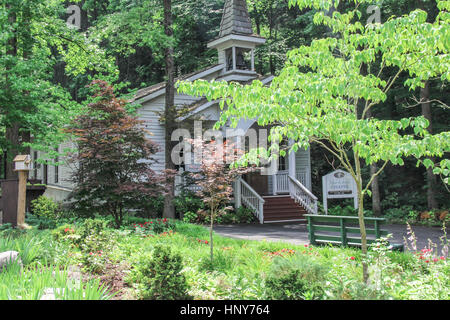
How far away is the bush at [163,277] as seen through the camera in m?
5.27

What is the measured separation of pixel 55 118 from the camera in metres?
15.2

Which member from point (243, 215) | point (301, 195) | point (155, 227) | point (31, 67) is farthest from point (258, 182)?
point (31, 67)

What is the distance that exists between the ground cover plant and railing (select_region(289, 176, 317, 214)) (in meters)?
10.3

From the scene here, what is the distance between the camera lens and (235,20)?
21141mm

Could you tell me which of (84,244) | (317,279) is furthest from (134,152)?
(317,279)

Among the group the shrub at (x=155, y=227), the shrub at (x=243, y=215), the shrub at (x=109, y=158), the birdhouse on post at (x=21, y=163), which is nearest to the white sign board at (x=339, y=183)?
the shrub at (x=243, y=215)

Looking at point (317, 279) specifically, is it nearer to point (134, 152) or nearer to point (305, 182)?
point (134, 152)

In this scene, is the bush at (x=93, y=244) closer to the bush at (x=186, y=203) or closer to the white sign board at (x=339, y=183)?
the bush at (x=186, y=203)

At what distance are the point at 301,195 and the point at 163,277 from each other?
15082 millimetres

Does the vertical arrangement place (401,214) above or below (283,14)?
below

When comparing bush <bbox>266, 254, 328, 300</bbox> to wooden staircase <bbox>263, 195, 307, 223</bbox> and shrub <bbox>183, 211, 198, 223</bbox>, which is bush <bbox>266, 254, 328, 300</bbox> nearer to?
shrub <bbox>183, 211, 198, 223</bbox>

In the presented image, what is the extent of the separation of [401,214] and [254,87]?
14.3m

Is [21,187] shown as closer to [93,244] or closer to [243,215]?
[93,244]

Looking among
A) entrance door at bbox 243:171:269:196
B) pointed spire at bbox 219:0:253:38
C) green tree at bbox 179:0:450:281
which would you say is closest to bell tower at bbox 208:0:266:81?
pointed spire at bbox 219:0:253:38
